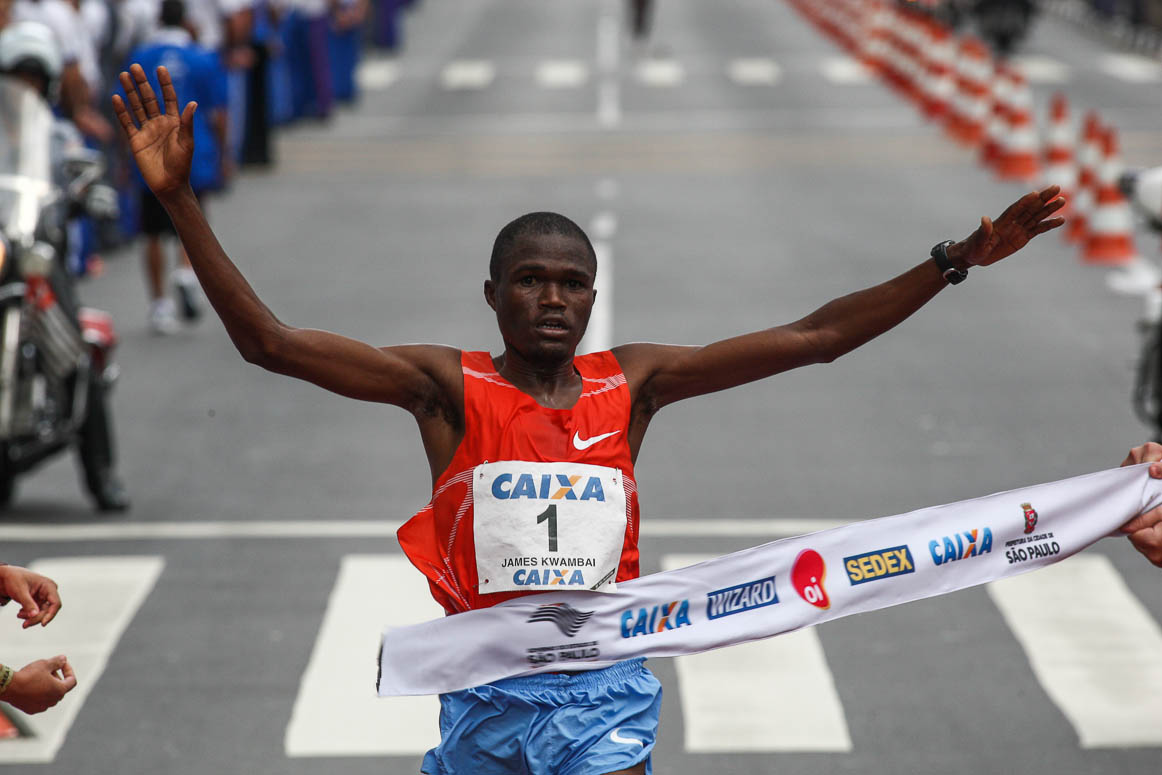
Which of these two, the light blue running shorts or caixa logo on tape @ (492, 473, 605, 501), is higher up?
caixa logo on tape @ (492, 473, 605, 501)

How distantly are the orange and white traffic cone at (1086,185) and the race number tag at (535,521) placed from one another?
15280 millimetres

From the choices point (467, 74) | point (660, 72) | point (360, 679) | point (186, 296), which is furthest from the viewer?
point (660, 72)

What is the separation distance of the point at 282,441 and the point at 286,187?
12.9 m

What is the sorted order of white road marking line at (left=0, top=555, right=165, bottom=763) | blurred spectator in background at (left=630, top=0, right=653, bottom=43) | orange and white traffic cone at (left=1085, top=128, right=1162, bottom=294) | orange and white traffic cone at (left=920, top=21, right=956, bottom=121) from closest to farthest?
white road marking line at (left=0, top=555, right=165, bottom=763) < orange and white traffic cone at (left=1085, top=128, right=1162, bottom=294) < orange and white traffic cone at (left=920, top=21, right=956, bottom=121) < blurred spectator in background at (left=630, top=0, right=653, bottom=43)

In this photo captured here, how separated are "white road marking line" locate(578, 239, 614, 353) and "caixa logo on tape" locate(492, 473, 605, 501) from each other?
7499 millimetres

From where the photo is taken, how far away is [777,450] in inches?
447

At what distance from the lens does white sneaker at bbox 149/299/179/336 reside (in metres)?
15.1

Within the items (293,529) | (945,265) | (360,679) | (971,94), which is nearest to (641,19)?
(971,94)

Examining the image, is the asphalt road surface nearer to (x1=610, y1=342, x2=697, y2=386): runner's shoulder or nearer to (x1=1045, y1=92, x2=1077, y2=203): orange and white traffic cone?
(x1=1045, y1=92, x2=1077, y2=203): orange and white traffic cone

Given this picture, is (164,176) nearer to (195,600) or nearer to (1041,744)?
(1041,744)

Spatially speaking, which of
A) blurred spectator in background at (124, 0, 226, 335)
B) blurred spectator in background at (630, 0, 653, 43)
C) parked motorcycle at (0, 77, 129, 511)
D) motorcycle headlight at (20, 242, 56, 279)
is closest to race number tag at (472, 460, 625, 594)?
parked motorcycle at (0, 77, 129, 511)

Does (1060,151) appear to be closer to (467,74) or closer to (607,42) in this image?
(467,74)

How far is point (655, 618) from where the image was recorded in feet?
15.8

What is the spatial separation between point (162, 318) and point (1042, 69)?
2776cm
